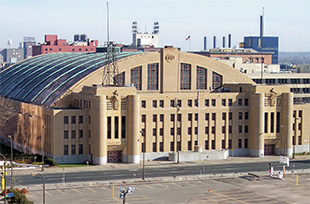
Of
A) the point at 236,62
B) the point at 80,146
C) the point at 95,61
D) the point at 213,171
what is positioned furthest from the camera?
the point at 236,62

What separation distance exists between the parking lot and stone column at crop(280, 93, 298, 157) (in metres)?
25.4

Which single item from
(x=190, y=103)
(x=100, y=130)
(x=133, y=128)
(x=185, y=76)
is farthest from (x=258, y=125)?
(x=100, y=130)

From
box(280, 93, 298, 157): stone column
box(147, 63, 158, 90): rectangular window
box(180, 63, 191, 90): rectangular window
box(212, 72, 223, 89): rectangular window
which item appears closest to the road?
box(280, 93, 298, 157): stone column

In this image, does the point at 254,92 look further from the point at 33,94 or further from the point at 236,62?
the point at 236,62

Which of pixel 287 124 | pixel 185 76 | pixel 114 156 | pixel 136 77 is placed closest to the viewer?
pixel 114 156

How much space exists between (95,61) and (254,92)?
3483 centimetres

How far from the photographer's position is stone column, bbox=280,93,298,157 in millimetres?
128875

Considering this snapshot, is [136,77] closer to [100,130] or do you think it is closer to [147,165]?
[100,130]

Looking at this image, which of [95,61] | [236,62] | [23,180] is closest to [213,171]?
[23,180]

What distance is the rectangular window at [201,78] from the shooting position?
5192 inches

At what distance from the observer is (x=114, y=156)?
4663 inches

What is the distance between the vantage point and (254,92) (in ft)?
420

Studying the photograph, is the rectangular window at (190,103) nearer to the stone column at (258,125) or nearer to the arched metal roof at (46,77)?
the stone column at (258,125)

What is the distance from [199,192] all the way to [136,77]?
3961cm
